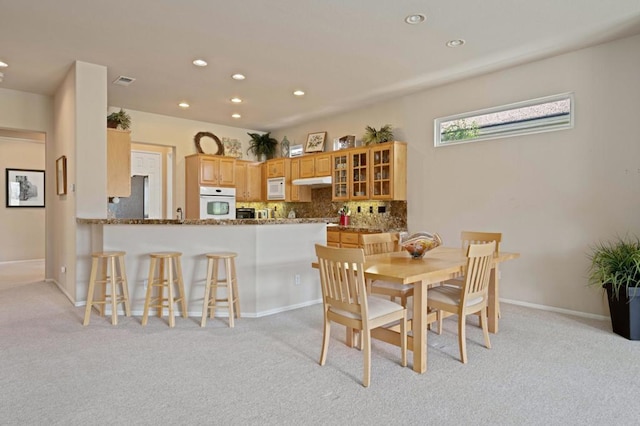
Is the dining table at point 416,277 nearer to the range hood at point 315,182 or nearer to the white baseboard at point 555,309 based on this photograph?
the white baseboard at point 555,309

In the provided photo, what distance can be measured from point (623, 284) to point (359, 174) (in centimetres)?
364

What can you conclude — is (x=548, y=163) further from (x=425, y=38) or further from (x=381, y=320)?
(x=381, y=320)

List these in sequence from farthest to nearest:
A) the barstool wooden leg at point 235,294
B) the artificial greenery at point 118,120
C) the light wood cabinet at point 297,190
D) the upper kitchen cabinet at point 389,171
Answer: the light wood cabinet at point 297,190, the upper kitchen cabinet at point 389,171, the artificial greenery at point 118,120, the barstool wooden leg at point 235,294

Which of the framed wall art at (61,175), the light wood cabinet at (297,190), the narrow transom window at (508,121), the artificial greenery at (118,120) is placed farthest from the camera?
the light wood cabinet at (297,190)

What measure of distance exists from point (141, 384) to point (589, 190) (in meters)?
4.45

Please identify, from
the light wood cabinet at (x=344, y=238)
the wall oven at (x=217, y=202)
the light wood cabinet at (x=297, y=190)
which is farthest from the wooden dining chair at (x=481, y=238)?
the wall oven at (x=217, y=202)

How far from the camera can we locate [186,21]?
351 centimetres

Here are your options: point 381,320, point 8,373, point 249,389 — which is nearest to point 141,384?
point 249,389

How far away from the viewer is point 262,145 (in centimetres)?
815

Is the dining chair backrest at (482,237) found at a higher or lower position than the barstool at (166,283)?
higher

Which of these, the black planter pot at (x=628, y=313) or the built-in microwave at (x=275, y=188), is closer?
the black planter pot at (x=628, y=313)

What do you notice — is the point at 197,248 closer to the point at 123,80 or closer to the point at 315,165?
the point at 123,80

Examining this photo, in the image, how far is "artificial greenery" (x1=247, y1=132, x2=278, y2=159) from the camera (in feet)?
26.7

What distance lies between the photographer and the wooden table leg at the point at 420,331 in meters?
2.71
